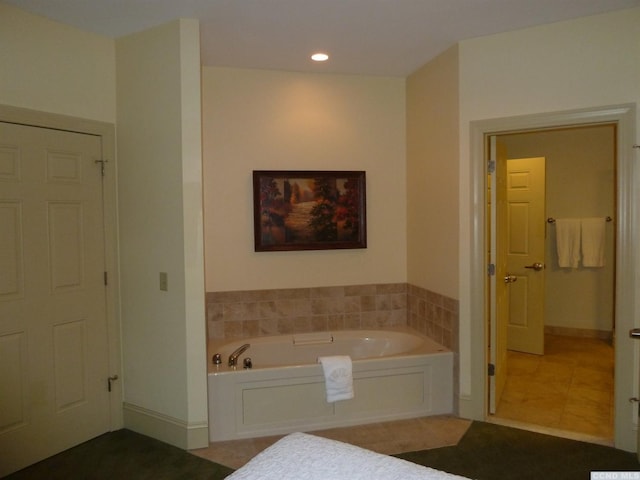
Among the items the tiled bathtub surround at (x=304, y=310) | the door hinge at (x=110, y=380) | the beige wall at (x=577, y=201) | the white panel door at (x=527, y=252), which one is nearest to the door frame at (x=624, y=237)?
the tiled bathtub surround at (x=304, y=310)

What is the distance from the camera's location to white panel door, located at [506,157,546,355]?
4895mm

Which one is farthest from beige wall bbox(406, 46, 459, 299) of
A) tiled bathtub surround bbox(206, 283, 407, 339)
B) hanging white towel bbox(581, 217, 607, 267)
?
hanging white towel bbox(581, 217, 607, 267)

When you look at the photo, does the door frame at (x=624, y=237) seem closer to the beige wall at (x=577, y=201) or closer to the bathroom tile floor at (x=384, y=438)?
the bathroom tile floor at (x=384, y=438)

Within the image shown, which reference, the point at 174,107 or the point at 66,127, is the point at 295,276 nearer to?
the point at 174,107

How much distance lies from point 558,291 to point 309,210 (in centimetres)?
342

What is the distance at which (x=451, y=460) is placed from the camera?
9.52 feet

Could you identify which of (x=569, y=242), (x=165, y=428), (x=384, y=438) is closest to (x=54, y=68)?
(x=165, y=428)

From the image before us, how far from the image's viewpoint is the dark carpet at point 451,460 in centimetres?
276

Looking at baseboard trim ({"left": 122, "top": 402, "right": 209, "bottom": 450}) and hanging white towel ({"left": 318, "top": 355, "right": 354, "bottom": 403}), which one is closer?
baseboard trim ({"left": 122, "top": 402, "right": 209, "bottom": 450})

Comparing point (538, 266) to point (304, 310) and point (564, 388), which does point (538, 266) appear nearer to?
point (564, 388)

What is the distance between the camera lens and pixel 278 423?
3.29 m

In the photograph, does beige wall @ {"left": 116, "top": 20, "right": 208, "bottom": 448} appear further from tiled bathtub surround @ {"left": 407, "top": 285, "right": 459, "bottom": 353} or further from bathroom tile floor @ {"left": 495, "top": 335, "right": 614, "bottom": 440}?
bathroom tile floor @ {"left": 495, "top": 335, "right": 614, "bottom": 440}

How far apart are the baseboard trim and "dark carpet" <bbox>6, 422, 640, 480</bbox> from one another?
5cm

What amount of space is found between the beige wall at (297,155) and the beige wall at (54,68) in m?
0.83
